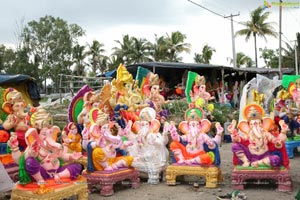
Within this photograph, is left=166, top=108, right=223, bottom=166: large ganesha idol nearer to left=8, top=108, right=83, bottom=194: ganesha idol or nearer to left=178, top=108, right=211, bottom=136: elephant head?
left=178, top=108, right=211, bottom=136: elephant head

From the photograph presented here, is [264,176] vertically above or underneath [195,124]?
underneath

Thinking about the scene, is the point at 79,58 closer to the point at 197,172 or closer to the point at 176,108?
the point at 176,108

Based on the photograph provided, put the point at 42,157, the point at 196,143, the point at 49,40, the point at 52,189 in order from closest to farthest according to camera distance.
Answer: the point at 52,189 < the point at 42,157 < the point at 196,143 < the point at 49,40

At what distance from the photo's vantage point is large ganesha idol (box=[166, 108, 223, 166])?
6.15 meters

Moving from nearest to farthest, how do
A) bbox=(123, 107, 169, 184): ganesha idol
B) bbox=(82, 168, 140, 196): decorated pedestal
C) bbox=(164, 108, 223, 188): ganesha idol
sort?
bbox=(82, 168, 140, 196): decorated pedestal
bbox=(164, 108, 223, 188): ganesha idol
bbox=(123, 107, 169, 184): ganesha idol

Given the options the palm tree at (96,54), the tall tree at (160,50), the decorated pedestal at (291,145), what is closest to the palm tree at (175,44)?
the tall tree at (160,50)

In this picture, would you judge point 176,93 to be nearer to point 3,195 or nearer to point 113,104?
point 113,104

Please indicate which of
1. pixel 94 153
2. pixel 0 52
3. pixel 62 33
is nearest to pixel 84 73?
pixel 62 33

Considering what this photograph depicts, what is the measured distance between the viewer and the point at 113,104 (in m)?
7.78

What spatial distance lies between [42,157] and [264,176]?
3.03 metres

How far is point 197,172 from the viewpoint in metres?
6.09

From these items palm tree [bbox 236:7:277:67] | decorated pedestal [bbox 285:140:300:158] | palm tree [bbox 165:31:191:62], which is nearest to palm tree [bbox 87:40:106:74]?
palm tree [bbox 165:31:191:62]

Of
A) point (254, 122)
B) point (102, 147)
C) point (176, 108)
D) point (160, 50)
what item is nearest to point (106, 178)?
point (102, 147)

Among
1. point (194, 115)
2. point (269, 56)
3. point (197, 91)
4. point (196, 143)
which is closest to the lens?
point (196, 143)
